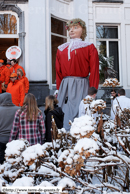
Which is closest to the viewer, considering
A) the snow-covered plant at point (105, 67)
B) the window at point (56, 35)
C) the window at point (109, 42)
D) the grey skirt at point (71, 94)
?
the grey skirt at point (71, 94)

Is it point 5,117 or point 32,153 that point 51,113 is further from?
point 32,153

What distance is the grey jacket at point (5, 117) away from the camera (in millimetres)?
3303

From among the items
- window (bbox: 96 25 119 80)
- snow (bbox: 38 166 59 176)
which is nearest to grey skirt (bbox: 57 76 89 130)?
snow (bbox: 38 166 59 176)

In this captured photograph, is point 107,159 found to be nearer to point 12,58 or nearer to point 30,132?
point 30,132

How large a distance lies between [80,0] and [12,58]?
11.0ft

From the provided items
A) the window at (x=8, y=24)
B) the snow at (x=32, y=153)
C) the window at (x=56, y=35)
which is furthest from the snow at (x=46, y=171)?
the window at (x=8, y=24)

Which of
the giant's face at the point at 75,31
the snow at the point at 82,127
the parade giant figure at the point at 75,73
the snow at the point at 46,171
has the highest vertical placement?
the giant's face at the point at 75,31

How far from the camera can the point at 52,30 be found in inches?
352

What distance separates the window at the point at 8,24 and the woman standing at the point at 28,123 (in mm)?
6162

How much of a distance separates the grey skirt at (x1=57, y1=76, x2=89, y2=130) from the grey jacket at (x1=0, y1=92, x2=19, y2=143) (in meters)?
1.17

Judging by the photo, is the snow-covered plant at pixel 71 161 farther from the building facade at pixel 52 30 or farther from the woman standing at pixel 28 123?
the building facade at pixel 52 30

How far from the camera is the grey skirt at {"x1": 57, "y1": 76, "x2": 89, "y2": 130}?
429 cm

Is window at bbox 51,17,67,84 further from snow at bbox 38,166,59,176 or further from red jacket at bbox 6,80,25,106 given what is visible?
snow at bbox 38,166,59,176

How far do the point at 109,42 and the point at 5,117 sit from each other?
749 centimetres
